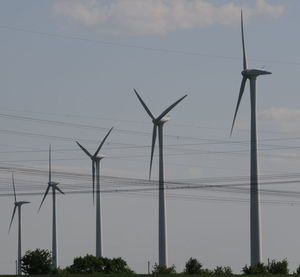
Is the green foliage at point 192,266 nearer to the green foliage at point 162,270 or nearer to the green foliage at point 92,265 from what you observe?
the green foliage at point 162,270

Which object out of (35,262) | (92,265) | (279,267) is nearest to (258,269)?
(279,267)

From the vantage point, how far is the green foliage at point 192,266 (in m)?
145

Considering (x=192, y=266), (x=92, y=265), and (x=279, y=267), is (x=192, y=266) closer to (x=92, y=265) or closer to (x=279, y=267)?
(x=279, y=267)

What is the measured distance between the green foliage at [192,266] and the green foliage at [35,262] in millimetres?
20267

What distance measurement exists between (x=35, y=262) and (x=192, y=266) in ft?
76.9

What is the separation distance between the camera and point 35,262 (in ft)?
487

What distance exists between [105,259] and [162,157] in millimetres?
55810

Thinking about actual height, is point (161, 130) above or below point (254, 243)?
above

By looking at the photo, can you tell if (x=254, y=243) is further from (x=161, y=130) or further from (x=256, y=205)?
(x=161, y=130)

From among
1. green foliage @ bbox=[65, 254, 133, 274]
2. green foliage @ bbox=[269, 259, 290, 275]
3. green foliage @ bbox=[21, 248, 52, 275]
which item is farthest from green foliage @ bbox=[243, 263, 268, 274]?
green foliage @ bbox=[65, 254, 133, 274]

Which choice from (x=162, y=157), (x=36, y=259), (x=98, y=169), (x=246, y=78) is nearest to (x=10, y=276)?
(x=36, y=259)

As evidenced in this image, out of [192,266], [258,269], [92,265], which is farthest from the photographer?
[92,265]

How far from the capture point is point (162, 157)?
150 meters

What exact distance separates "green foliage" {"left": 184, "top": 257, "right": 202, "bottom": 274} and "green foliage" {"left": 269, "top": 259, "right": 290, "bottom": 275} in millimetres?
11470
